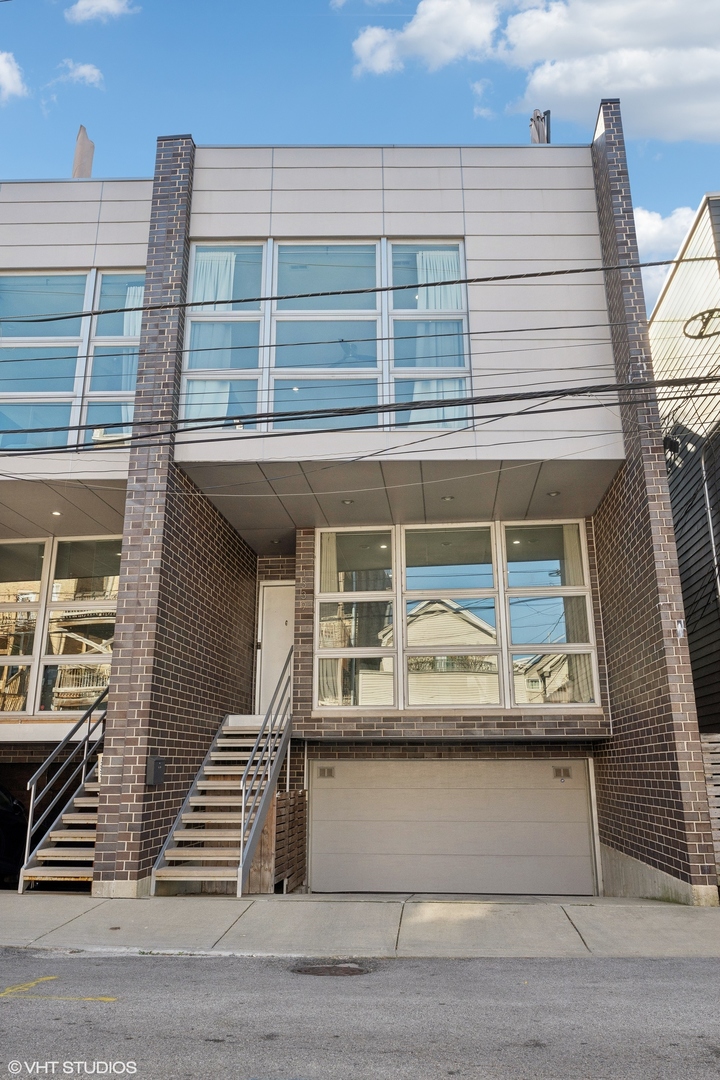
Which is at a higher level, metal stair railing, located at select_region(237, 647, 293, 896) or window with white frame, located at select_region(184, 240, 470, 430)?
window with white frame, located at select_region(184, 240, 470, 430)

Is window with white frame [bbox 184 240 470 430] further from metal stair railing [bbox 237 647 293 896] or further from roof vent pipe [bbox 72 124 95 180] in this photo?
metal stair railing [bbox 237 647 293 896]

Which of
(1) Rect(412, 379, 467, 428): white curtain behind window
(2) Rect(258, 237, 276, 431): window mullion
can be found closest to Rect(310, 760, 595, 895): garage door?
(1) Rect(412, 379, 467, 428): white curtain behind window

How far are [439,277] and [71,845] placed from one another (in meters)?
8.22

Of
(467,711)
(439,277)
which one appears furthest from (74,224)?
(467,711)

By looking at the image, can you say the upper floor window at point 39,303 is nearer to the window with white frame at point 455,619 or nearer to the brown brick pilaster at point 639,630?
the window with white frame at point 455,619

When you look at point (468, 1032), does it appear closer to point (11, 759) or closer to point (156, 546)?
point (156, 546)

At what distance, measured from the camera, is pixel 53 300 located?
1000cm

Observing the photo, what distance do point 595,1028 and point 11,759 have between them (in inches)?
371

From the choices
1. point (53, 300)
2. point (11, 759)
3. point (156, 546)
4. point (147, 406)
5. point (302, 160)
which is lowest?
point (11, 759)

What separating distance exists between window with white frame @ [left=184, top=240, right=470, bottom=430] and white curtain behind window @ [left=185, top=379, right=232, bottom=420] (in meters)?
0.01

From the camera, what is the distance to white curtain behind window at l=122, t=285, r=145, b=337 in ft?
32.2

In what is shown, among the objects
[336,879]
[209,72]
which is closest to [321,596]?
[336,879]

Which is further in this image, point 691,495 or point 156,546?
point 691,495

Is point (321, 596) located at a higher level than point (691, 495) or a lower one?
lower
